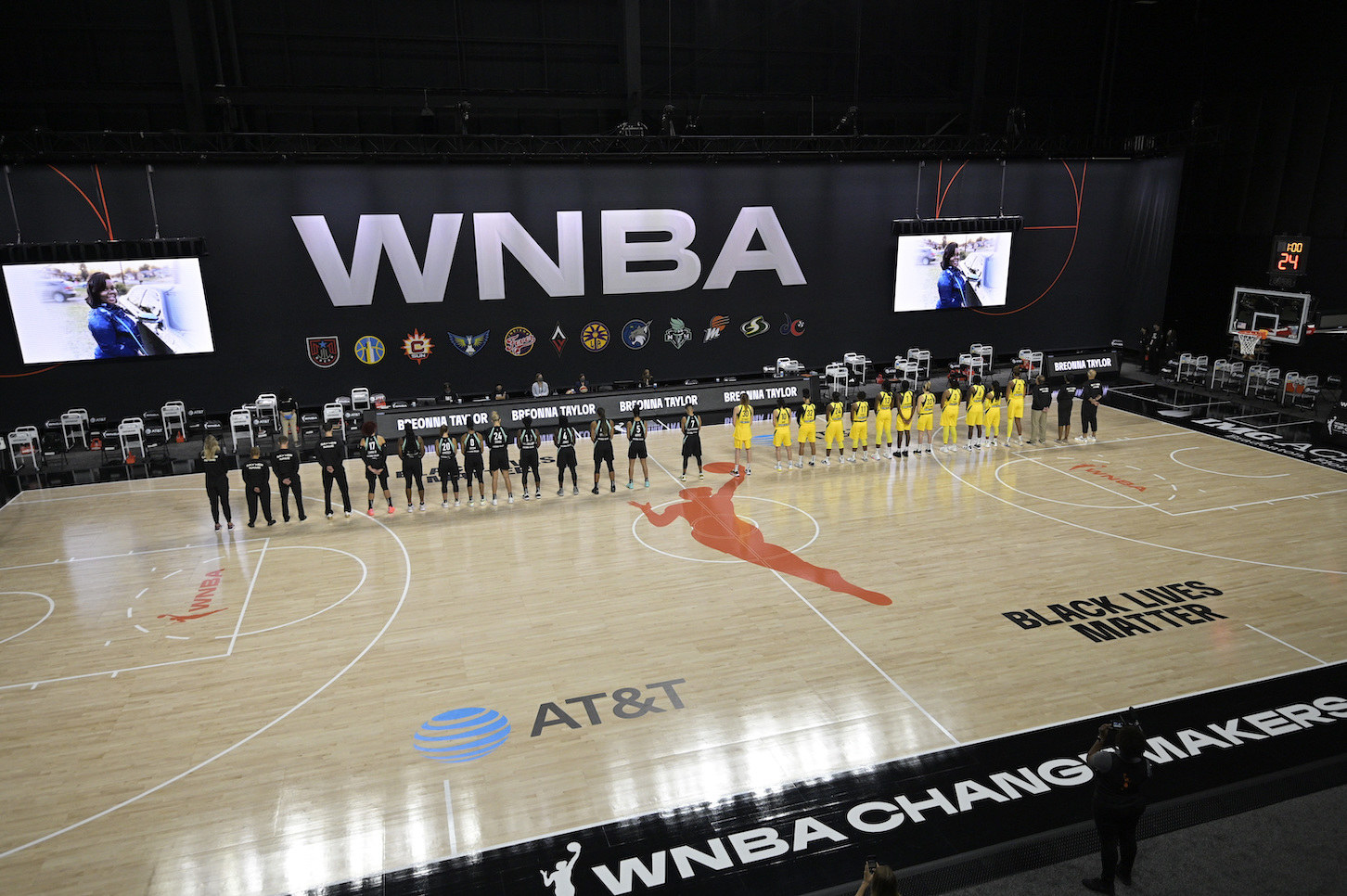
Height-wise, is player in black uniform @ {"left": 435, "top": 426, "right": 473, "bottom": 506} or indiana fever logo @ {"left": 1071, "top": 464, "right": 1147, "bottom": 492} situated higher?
player in black uniform @ {"left": 435, "top": 426, "right": 473, "bottom": 506}

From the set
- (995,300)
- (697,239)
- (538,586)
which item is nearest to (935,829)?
(538,586)

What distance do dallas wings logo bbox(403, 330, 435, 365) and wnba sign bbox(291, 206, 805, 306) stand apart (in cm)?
80

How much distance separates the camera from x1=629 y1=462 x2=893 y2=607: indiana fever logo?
9828 millimetres

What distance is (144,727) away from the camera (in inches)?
284

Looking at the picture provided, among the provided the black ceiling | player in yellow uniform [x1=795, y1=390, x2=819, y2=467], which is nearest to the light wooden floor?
player in yellow uniform [x1=795, y1=390, x2=819, y2=467]

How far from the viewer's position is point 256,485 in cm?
1188

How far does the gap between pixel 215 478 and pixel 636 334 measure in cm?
995

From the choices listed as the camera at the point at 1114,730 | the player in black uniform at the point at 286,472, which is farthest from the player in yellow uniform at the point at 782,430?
the camera at the point at 1114,730

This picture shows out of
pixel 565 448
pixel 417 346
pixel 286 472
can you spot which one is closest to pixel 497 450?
pixel 565 448

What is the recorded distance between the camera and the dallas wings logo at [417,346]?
17.9 meters

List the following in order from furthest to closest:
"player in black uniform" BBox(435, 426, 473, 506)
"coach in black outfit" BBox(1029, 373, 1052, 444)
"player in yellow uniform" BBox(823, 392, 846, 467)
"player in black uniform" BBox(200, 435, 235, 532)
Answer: "coach in black outfit" BBox(1029, 373, 1052, 444)
"player in yellow uniform" BBox(823, 392, 846, 467)
"player in black uniform" BBox(435, 426, 473, 506)
"player in black uniform" BBox(200, 435, 235, 532)

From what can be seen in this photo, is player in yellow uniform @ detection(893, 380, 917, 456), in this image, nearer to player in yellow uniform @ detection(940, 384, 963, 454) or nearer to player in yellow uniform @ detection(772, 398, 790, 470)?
player in yellow uniform @ detection(940, 384, 963, 454)

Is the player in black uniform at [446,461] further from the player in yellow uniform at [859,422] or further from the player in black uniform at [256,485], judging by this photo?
the player in yellow uniform at [859,422]

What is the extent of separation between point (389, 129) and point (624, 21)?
557 centimetres
